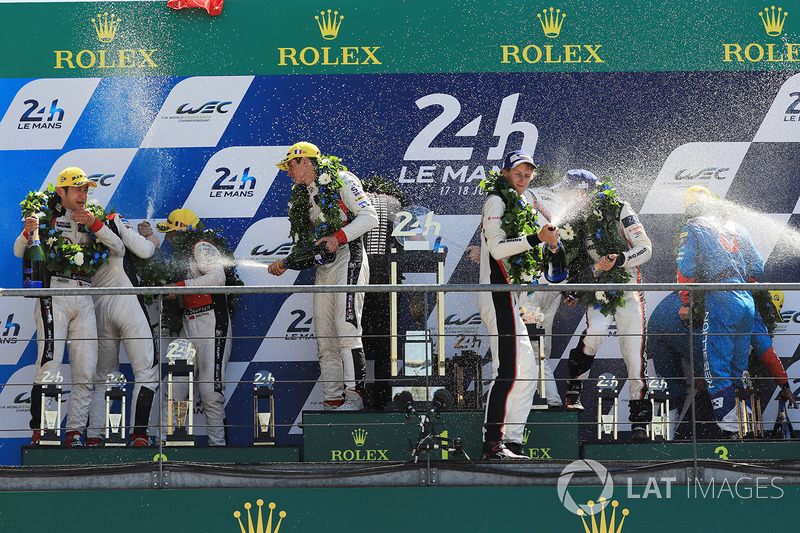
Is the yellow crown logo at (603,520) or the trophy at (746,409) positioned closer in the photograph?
the yellow crown logo at (603,520)

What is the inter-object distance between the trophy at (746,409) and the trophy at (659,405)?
49 centimetres

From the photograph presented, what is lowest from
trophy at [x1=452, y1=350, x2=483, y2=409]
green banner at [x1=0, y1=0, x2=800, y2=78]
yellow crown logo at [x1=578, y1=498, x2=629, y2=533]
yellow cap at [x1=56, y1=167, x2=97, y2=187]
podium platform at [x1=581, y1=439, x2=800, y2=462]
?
yellow crown logo at [x1=578, y1=498, x2=629, y2=533]

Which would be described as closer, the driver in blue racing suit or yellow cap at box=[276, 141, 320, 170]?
yellow cap at box=[276, 141, 320, 170]

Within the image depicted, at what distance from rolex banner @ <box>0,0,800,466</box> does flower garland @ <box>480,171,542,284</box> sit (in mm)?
1728

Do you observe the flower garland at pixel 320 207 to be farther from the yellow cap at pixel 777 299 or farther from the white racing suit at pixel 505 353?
the yellow cap at pixel 777 299

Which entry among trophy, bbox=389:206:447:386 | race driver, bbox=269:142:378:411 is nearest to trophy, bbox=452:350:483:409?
trophy, bbox=389:206:447:386

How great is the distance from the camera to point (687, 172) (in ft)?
25.2

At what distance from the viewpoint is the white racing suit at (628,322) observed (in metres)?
6.72

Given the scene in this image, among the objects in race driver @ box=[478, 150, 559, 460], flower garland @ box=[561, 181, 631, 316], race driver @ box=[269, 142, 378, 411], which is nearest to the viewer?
race driver @ box=[478, 150, 559, 460]

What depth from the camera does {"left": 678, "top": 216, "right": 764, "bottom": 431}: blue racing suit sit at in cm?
675

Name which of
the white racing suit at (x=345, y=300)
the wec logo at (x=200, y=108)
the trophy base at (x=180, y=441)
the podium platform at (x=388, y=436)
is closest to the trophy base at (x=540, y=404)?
the podium platform at (x=388, y=436)

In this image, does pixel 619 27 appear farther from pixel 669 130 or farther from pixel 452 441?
pixel 452 441

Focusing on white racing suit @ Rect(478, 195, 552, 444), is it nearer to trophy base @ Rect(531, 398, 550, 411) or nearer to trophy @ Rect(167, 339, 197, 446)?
trophy base @ Rect(531, 398, 550, 411)

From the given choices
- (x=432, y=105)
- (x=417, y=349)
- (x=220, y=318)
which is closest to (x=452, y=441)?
(x=417, y=349)
